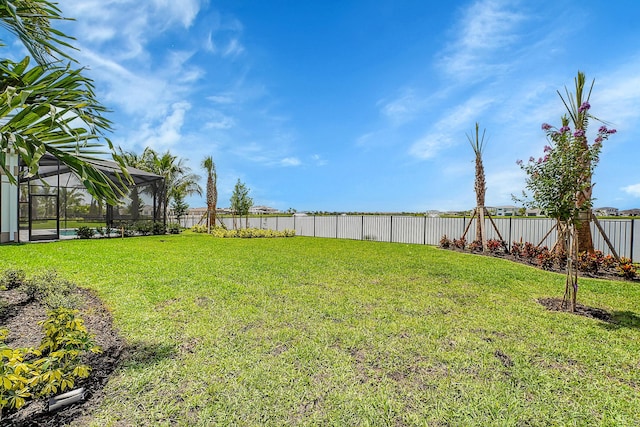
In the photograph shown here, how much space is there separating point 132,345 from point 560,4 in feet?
32.9

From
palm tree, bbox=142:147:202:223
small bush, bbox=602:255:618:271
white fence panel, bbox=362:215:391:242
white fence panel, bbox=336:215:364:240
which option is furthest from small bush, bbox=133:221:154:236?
small bush, bbox=602:255:618:271

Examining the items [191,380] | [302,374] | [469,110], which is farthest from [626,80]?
[191,380]

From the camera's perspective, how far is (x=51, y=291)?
4.48 metres

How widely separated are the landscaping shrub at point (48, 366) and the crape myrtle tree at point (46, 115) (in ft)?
4.05

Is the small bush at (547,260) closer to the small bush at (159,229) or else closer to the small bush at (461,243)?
the small bush at (461,243)

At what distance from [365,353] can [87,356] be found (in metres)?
2.78

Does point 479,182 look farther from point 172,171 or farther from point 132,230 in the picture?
point 172,171

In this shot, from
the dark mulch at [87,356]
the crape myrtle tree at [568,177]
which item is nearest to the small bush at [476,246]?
the crape myrtle tree at [568,177]

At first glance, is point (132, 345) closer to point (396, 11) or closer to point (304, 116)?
point (396, 11)

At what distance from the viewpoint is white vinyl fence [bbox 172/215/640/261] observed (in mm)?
9133

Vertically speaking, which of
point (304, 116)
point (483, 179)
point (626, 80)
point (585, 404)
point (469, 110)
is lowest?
point (585, 404)

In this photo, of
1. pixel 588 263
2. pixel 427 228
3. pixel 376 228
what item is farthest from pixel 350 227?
pixel 588 263

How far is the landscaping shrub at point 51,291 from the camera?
13.0 feet

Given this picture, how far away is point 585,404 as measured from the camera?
227 cm
